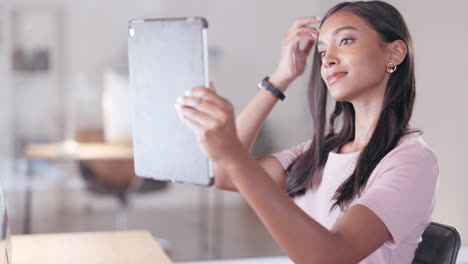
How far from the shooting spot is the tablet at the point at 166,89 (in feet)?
3.91

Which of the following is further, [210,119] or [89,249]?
[89,249]

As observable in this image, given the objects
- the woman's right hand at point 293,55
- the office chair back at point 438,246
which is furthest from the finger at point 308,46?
the office chair back at point 438,246

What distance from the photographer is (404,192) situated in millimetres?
1457

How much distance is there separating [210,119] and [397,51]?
0.75 meters

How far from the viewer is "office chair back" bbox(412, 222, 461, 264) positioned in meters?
1.50

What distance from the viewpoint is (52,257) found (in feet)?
5.84

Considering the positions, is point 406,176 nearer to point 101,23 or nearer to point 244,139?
point 244,139

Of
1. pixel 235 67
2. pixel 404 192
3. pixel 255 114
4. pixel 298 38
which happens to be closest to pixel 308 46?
pixel 298 38

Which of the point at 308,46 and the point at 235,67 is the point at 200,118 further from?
the point at 235,67

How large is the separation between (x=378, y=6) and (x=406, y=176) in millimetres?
420

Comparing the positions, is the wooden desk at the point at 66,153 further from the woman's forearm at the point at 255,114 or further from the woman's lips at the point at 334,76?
the woman's lips at the point at 334,76

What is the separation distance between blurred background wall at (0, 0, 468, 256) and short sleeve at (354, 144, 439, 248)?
177 cm

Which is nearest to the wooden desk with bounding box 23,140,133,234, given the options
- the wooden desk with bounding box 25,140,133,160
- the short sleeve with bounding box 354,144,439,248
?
the wooden desk with bounding box 25,140,133,160

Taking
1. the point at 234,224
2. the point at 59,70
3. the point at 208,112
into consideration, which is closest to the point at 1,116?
the point at 59,70
